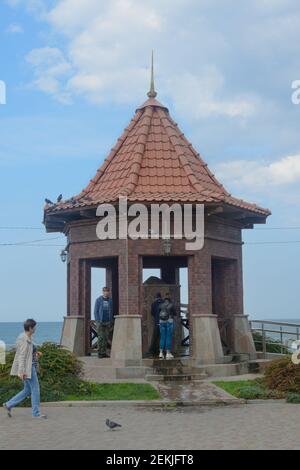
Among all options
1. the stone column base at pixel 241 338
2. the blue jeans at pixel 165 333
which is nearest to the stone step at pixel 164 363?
the blue jeans at pixel 165 333

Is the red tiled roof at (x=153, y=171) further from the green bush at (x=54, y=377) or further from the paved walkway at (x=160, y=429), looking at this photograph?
the paved walkway at (x=160, y=429)

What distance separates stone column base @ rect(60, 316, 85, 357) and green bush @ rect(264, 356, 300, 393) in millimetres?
6116

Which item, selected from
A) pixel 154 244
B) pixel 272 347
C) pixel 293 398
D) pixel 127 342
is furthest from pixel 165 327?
pixel 272 347

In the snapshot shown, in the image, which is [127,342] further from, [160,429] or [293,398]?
[160,429]

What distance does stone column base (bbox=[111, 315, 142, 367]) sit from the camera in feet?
52.8

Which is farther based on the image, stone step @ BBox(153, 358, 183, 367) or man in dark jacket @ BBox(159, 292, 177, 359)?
man in dark jacket @ BBox(159, 292, 177, 359)

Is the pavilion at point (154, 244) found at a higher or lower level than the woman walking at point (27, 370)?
higher

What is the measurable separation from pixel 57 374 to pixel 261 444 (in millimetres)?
6434

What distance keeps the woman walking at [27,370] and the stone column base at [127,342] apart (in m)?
5.00

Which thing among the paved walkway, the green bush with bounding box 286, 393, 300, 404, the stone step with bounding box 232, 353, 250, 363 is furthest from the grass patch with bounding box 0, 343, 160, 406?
the stone step with bounding box 232, 353, 250, 363

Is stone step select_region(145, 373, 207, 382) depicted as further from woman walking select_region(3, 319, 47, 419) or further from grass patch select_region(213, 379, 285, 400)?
woman walking select_region(3, 319, 47, 419)

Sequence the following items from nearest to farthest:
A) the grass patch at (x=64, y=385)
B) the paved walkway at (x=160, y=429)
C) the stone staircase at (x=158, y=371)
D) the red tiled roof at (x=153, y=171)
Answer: the paved walkway at (x=160, y=429) < the grass patch at (x=64, y=385) < the stone staircase at (x=158, y=371) < the red tiled roof at (x=153, y=171)

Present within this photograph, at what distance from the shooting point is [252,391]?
12953 mm

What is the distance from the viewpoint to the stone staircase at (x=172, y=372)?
1526 centimetres
